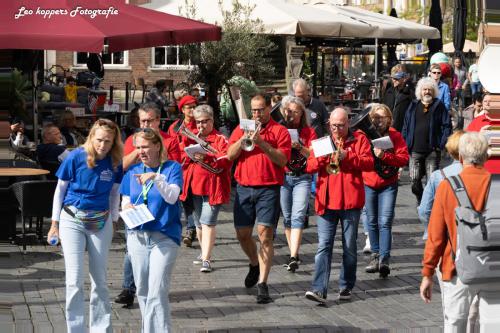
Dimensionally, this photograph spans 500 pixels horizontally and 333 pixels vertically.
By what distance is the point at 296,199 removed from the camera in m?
11.9

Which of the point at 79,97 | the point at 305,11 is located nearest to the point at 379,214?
the point at 305,11

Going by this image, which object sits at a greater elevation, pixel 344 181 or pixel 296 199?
pixel 344 181

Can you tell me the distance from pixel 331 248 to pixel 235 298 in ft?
3.07

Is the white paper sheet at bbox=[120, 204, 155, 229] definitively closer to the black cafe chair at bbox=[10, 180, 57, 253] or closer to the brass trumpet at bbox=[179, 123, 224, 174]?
the brass trumpet at bbox=[179, 123, 224, 174]

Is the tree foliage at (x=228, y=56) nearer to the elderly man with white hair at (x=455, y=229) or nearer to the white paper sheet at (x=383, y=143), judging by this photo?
the white paper sheet at (x=383, y=143)

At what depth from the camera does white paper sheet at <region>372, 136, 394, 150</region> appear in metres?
11.3

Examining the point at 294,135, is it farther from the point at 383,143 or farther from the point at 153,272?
the point at 153,272

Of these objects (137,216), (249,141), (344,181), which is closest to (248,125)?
(249,141)

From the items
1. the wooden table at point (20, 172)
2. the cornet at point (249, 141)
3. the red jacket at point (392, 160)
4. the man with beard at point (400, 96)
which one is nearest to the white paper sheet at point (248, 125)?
the cornet at point (249, 141)

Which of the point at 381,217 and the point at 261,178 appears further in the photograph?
the point at 381,217

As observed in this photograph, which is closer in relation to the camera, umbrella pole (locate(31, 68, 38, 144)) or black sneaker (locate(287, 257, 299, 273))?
black sneaker (locate(287, 257, 299, 273))

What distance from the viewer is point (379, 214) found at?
11734 mm

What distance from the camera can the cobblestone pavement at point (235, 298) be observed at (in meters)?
9.14

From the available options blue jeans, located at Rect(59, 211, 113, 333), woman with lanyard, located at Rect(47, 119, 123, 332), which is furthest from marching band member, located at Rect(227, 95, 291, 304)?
blue jeans, located at Rect(59, 211, 113, 333)
